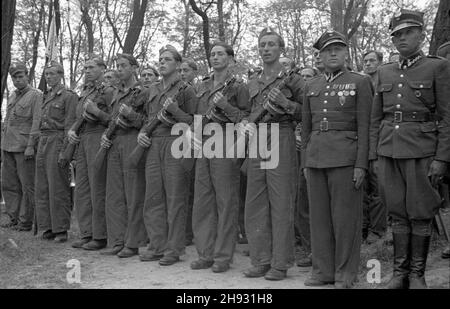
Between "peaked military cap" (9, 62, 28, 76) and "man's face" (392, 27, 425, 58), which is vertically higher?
"peaked military cap" (9, 62, 28, 76)

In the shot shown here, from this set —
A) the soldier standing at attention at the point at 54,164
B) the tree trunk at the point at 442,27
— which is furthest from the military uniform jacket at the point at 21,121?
the tree trunk at the point at 442,27

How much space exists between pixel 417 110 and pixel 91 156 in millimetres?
4172

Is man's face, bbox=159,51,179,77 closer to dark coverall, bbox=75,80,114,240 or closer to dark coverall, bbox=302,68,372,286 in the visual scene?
dark coverall, bbox=75,80,114,240

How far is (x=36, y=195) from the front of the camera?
7.70 metres

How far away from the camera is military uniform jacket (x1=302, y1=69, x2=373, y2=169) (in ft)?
15.6

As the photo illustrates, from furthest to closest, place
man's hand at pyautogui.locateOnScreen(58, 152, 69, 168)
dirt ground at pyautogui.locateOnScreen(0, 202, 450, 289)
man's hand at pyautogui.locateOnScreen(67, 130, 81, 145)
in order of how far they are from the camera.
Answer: man's hand at pyautogui.locateOnScreen(58, 152, 69, 168) → man's hand at pyautogui.locateOnScreen(67, 130, 81, 145) → dirt ground at pyautogui.locateOnScreen(0, 202, 450, 289)

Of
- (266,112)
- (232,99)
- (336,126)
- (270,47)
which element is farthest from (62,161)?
(336,126)

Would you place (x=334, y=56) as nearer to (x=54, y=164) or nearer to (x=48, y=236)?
(x=54, y=164)

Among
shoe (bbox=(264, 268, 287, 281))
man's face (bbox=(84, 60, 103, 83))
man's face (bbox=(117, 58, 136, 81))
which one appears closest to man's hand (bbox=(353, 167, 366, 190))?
shoe (bbox=(264, 268, 287, 281))

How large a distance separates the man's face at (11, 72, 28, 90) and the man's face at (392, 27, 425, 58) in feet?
20.7

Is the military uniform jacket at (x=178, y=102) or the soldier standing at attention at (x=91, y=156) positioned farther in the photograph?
the soldier standing at attention at (x=91, y=156)

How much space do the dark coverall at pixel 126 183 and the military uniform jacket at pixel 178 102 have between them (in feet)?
0.98

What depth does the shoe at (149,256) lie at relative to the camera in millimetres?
6129

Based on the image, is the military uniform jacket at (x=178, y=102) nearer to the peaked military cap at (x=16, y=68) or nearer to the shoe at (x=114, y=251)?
the shoe at (x=114, y=251)
